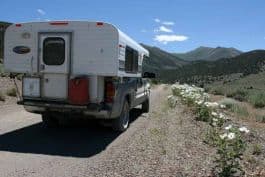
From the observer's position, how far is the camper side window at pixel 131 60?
40.6 ft

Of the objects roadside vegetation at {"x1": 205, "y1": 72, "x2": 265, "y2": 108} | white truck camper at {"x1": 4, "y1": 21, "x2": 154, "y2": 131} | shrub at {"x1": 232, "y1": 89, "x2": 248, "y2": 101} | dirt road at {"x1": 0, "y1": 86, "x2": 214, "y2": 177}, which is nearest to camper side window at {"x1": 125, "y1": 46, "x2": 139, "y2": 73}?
white truck camper at {"x1": 4, "y1": 21, "x2": 154, "y2": 131}

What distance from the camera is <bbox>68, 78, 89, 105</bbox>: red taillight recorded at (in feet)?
35.4

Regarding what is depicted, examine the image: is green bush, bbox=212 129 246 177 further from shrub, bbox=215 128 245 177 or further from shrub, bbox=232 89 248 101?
shrub, bbox=232 89 248 101

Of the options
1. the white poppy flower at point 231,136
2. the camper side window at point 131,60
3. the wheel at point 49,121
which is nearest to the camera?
Answer: the white poppy flower at point 231,136

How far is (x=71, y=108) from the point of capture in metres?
11.0

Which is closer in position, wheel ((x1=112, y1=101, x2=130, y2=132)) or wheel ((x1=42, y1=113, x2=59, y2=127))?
wheel ((x1=112, y1=101, x2=130, y2=132))

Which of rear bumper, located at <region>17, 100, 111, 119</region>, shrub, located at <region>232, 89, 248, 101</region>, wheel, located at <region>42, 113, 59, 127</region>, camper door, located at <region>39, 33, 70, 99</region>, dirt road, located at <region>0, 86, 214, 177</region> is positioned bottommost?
shrub, located at <region>232, 89, 248, 101</region>

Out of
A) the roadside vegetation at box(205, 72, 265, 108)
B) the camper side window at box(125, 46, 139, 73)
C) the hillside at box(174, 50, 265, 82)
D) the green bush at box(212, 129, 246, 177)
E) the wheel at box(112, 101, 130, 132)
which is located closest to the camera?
the green bush at box(212, 129, 246, 177)

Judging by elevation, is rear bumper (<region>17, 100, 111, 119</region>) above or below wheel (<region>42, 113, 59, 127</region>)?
above

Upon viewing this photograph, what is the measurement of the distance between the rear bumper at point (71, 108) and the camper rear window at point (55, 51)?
971mm

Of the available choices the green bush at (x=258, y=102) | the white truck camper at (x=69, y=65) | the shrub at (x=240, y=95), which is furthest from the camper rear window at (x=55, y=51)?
the shrub at (x=240, y=95)

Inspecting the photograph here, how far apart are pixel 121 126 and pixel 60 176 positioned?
475 centimetres

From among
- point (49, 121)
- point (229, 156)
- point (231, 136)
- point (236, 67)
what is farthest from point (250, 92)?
point (236, 67)

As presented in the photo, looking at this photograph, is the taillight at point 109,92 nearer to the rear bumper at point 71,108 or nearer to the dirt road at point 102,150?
the rear bumper at point 71,108
